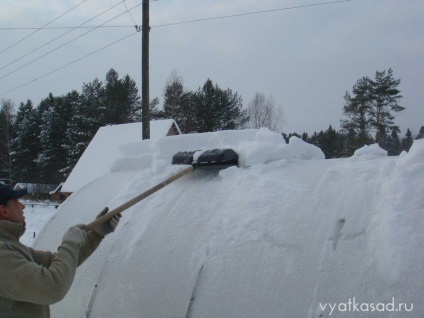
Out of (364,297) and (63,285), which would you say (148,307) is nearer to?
(63,285)

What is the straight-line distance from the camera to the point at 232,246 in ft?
9.13

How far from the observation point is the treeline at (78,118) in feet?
125

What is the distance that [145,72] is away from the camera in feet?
38.7

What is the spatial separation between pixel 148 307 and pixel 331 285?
1.28 m

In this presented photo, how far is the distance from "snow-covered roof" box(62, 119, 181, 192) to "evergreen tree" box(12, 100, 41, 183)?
79.9ft

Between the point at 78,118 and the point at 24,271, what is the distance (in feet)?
143

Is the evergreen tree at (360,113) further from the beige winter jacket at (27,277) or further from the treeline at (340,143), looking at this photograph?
the beige winter jacket at (27,277)

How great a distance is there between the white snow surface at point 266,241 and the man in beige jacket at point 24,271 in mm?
758

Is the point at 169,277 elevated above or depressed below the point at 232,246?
below

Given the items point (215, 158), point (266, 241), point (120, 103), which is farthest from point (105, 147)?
point (266, 241)

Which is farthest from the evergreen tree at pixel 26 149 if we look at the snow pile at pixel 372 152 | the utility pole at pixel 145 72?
the snow pile at pixel 372 152

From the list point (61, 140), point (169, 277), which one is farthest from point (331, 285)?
point (61, 140)

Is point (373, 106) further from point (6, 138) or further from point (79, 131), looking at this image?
point (6, 138)

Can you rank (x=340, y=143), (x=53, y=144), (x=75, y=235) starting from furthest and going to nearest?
1. (x=53, y=144)
2. (x=340, y=143)
3. (x=75, y=235)
